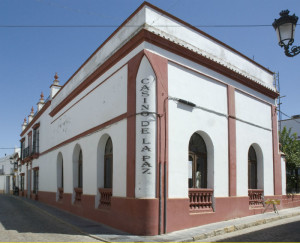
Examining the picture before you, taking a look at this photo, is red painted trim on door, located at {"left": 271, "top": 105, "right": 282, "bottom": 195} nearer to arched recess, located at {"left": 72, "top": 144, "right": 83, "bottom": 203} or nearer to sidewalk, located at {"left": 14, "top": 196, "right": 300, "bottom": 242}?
sidewalk, located at {"left": 14, "top": 196, "right": 300, "bottom": 242}

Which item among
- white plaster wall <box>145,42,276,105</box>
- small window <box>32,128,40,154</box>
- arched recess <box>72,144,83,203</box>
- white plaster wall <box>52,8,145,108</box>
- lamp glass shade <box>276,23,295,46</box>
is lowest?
arched recess <box>72,144,83,203</box>

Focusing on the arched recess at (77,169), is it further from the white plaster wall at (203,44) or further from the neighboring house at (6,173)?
the neighboring house at (6,173)

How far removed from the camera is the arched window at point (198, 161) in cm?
980

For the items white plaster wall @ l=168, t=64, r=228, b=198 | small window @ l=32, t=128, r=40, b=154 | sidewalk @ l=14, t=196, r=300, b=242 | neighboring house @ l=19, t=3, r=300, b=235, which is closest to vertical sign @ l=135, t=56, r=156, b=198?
neighboring house @ l=19, t=3, r=300, b=235

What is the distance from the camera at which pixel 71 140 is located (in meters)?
13.8

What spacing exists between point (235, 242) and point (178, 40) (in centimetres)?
569

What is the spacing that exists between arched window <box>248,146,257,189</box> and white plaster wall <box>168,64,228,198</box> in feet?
6.81

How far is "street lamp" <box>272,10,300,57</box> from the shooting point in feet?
18.0

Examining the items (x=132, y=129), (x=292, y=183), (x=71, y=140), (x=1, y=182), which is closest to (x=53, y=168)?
(x=71, y=140)

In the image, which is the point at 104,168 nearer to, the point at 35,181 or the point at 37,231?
the point at 37,231

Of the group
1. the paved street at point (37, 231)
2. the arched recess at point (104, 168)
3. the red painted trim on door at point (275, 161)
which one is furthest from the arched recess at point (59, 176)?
the red painted trim on door at point (275, 161)

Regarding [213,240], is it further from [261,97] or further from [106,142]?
[261,97]

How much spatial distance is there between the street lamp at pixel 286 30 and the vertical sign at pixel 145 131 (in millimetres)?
3666

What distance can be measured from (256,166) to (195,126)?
4.38m
